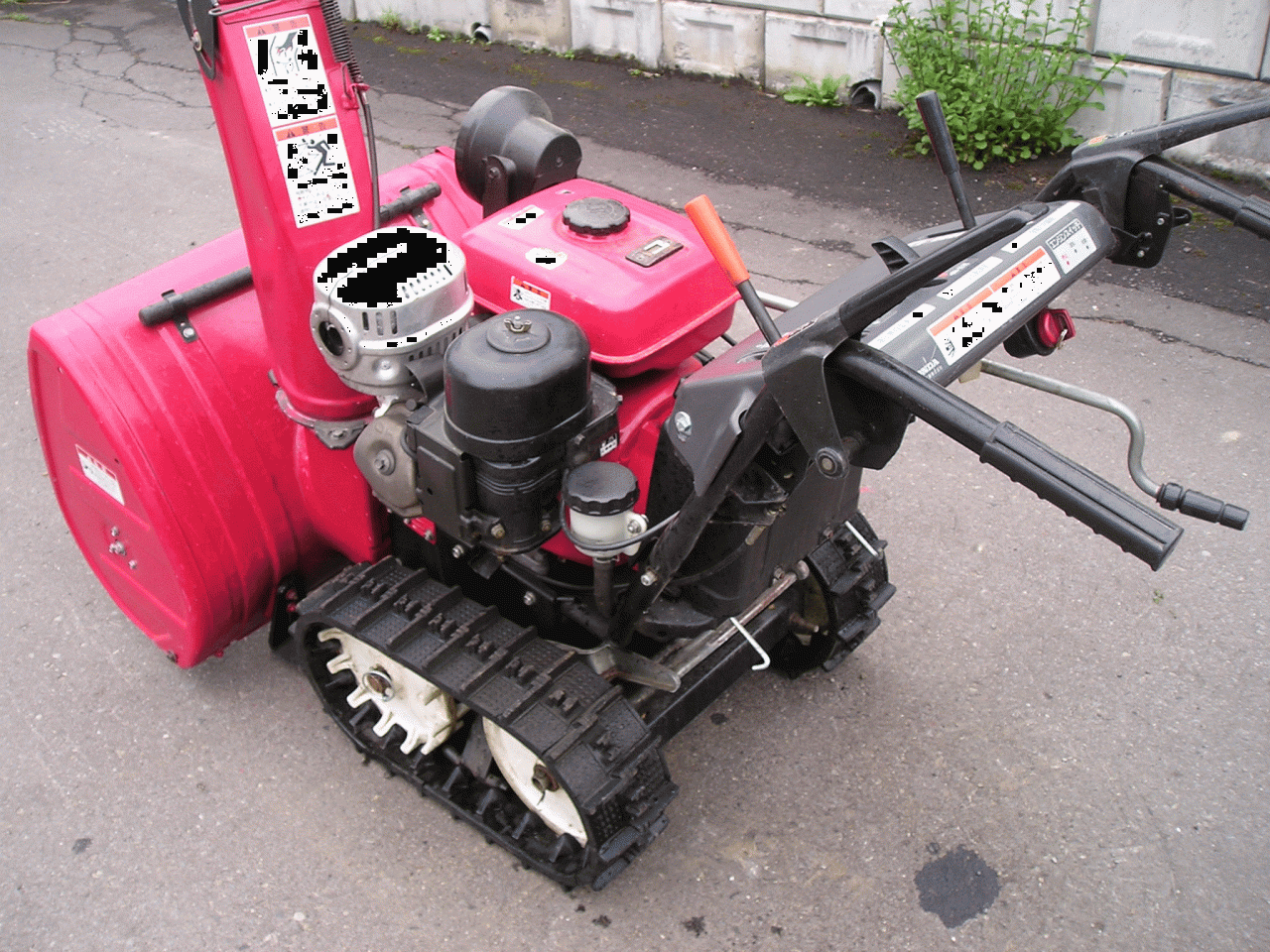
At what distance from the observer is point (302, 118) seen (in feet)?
6.38

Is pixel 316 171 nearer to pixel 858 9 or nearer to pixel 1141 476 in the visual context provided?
pixel 1141 476

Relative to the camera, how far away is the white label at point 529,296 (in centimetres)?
206

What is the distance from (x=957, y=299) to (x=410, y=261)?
3.20 ft

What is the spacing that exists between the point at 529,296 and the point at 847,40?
440 cm

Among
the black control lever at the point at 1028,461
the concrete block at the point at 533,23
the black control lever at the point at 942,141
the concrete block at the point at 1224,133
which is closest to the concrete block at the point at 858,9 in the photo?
the concrete block at the point at 1224,133

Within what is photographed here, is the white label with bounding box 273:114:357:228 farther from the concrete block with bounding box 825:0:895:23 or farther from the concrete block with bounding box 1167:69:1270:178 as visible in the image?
the concrete block with bounding box 825:0:895:23

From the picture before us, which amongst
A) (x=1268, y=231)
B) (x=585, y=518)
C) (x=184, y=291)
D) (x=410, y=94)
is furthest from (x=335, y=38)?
(x=410, y=94)

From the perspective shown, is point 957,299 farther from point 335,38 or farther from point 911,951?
point 911,951

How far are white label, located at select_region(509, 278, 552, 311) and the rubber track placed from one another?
2.01ft

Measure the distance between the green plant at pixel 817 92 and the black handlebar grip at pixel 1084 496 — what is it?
5168mm

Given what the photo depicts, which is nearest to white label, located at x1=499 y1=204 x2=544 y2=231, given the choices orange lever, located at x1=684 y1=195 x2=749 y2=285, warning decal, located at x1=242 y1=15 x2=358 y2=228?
warning decal, located at x1=242 y1=15 x2=358 y2=228

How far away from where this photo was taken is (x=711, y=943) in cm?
221

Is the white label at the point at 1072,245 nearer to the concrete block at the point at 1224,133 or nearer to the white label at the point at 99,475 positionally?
the white label at the point at 99,475

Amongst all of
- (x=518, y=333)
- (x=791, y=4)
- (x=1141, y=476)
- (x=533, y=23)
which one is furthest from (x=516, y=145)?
(x=533, y=23)
